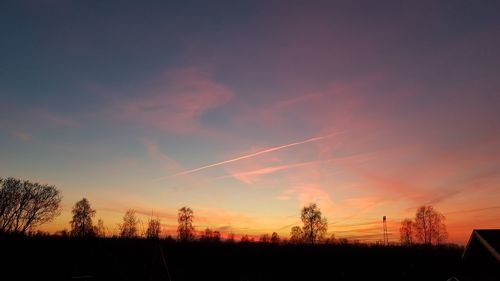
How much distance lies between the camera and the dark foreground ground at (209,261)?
33281 mm

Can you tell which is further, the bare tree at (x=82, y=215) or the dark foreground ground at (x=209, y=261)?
the bare tree at (x=82, y=215)

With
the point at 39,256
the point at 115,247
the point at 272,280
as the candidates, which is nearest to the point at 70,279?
the point at 115,247

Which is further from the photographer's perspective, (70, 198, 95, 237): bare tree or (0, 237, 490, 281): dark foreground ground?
(70, 198, 95, 237): bare tree

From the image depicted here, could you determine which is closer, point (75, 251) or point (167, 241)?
point (75, 251)

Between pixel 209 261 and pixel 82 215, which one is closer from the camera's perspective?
pixel 209 261

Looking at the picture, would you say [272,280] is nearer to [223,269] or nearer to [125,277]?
[223,269]

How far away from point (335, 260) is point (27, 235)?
138 ft

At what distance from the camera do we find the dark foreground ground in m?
33.3

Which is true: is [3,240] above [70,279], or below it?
above

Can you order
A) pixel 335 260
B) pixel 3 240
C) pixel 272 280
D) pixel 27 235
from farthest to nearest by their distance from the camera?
pixel 335 260 → pixel 272 280 → pixel 27 235 → pixel 3 240

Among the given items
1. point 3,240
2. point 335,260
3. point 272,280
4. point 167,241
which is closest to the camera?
point 3,240

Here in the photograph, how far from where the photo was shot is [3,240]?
4016cm

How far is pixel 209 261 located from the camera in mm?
54906

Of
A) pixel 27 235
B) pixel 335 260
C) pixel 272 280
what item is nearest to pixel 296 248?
pixel 335 260
